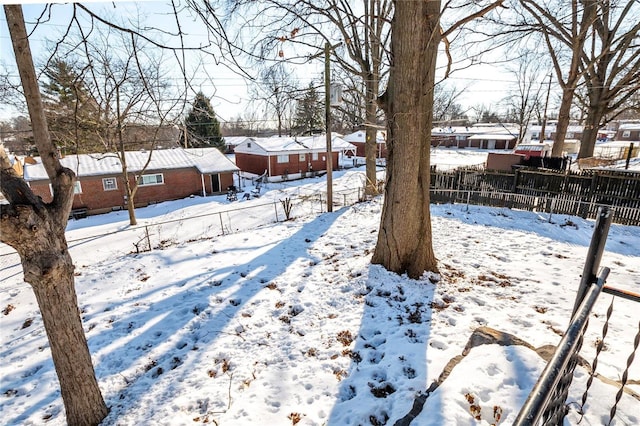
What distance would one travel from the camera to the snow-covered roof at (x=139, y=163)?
1858 cm

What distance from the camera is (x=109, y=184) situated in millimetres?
19938

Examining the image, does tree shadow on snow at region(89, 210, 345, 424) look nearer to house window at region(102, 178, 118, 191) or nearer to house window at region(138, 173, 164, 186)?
house window at region(138, 173, 164, 186)

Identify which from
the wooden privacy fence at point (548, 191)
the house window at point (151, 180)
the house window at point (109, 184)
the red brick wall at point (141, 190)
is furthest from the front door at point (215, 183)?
the wooden privacy fence at point (548, 191)

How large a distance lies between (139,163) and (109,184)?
2.33 meters

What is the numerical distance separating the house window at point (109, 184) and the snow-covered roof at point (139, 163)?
0.57 m

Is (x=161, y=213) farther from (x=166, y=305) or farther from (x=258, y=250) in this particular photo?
(x=166, y=305)

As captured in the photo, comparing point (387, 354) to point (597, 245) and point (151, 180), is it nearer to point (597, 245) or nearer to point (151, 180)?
point (597, 245)

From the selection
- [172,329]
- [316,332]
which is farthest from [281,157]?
[316,332]

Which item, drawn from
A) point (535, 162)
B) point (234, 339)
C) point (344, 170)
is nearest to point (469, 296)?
point (234, 339)

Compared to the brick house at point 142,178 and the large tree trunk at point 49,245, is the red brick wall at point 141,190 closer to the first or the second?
the brick house at point 142,178

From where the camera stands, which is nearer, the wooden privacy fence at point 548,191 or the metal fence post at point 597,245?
the metal fence post at point 597,245

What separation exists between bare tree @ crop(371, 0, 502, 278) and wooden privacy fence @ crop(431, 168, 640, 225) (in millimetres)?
6954

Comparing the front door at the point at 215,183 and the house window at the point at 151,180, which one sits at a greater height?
the house window at the point at 151,180

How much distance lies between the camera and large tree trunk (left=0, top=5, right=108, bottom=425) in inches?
90.0
